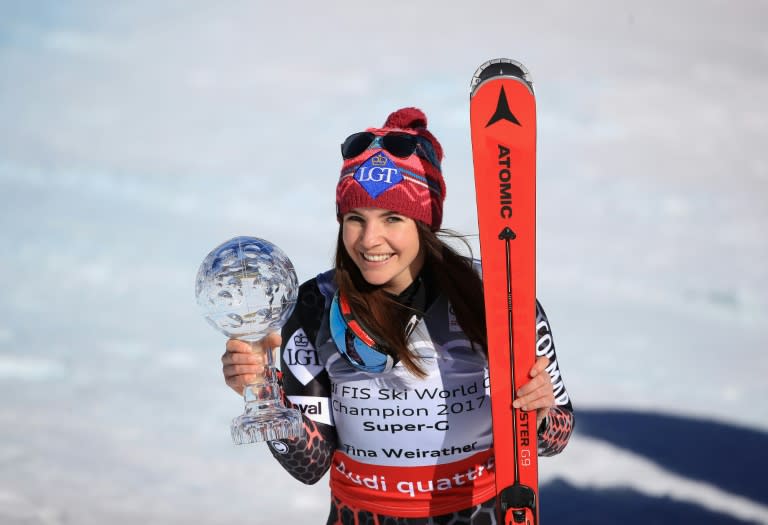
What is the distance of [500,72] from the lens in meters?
2.34

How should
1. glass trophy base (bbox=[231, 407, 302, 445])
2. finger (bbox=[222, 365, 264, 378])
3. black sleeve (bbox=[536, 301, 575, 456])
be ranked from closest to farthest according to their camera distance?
glass trophy base (bbox=[231, 407, 302, 445])
finger (bbox=[222, 365, 264, 378])
black sleeve (bbox=[536, 301, 575, 456])

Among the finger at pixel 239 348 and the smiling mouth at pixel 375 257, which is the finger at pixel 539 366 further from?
the finger at pixel 239 348

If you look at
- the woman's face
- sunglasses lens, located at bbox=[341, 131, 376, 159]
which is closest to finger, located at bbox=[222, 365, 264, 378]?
the woman's face

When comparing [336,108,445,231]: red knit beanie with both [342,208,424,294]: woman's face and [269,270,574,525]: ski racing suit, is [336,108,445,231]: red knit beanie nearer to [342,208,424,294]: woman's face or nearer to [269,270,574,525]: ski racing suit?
[342,208,424,294]: woman's face

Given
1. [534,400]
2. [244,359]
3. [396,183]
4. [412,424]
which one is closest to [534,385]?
[534,400]

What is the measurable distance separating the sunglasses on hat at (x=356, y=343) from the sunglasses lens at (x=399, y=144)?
1.26ft

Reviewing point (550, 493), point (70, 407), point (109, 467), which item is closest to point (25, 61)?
point (70, 407)

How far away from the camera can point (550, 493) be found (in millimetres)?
4781

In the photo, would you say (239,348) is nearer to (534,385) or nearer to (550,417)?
(534,385)

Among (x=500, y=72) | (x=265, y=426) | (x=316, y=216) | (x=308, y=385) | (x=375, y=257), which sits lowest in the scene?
(x=265, y=426)

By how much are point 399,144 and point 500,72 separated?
301 millimetres

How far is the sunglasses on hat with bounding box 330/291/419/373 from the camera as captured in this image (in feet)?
7.66

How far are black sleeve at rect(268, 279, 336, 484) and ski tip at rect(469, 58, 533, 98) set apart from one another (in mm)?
692

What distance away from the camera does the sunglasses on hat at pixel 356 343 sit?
2.34 metres
